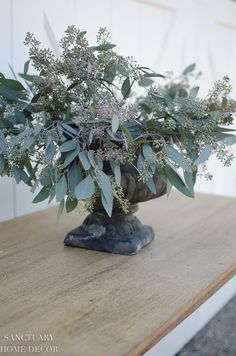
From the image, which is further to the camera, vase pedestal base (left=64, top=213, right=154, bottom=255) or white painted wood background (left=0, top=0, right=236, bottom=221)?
white painted wood background (left=0, top=0, right=236, bottom=221)

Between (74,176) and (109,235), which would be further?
(109,235)

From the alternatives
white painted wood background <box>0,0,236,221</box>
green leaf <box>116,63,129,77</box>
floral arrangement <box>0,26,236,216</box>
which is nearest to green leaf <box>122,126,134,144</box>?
floral arrangement <box>0,26,236,216</box>

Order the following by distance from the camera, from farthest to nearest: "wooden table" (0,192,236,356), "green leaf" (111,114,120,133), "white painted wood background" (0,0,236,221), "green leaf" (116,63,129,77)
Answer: "white painted wood background" (0,0,236,221) → "green leaf" (116,63,129,77) → "green leaf" (111,114,120,133) → "wooden table" (0,192,236,356)

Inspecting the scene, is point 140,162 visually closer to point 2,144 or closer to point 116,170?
point 116,170

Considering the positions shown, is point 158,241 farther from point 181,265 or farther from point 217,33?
point 217,33

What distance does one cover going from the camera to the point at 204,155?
2.17 ft

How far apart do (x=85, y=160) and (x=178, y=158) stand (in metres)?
0.12

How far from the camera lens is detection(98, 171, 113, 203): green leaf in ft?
2.03

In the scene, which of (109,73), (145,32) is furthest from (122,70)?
(145,32)

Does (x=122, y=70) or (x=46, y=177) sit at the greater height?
(x=122, y=70)

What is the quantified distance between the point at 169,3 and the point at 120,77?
84 cm

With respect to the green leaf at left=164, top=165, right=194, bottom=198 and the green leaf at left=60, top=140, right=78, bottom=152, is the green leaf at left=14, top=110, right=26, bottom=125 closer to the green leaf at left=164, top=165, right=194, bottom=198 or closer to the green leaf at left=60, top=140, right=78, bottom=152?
the green leaf at left=60, top=140, right=78, bottom=152

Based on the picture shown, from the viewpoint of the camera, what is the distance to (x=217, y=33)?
5.85ft

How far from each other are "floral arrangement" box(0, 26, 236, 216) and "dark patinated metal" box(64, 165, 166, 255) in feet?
0.18
